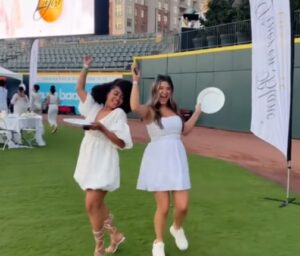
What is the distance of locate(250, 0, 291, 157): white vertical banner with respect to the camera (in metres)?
7.12

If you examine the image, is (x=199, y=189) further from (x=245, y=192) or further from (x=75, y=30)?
(x=75, y=30)

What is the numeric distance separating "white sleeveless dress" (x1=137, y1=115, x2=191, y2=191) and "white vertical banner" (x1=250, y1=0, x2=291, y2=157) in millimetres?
2726

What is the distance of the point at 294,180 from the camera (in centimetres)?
956

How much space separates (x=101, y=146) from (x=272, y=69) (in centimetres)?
346

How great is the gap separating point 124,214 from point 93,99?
2.23 m

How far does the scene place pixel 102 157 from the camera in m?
4.55

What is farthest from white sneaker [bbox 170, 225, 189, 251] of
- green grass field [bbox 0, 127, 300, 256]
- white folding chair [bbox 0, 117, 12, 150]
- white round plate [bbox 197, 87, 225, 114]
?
white folding chair [bbox 0, 117, 12, 150]

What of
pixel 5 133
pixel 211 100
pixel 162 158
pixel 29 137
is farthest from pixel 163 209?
pixel 29 137

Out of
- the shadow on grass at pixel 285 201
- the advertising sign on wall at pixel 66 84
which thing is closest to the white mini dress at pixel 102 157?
the shadow on grass at pixel 285 201

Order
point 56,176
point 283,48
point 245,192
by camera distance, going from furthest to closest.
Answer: point 56,176 → point 245,192 → point 283,48

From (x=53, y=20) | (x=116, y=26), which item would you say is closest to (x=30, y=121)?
(x=53, y=20)

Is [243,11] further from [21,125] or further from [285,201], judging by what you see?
[285,201]

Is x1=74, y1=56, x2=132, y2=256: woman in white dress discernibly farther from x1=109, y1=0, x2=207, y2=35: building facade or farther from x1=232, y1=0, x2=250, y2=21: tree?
x1=109, y1=0, x2=207, y2=35: building facade

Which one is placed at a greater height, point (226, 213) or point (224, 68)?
point (224, 68)
